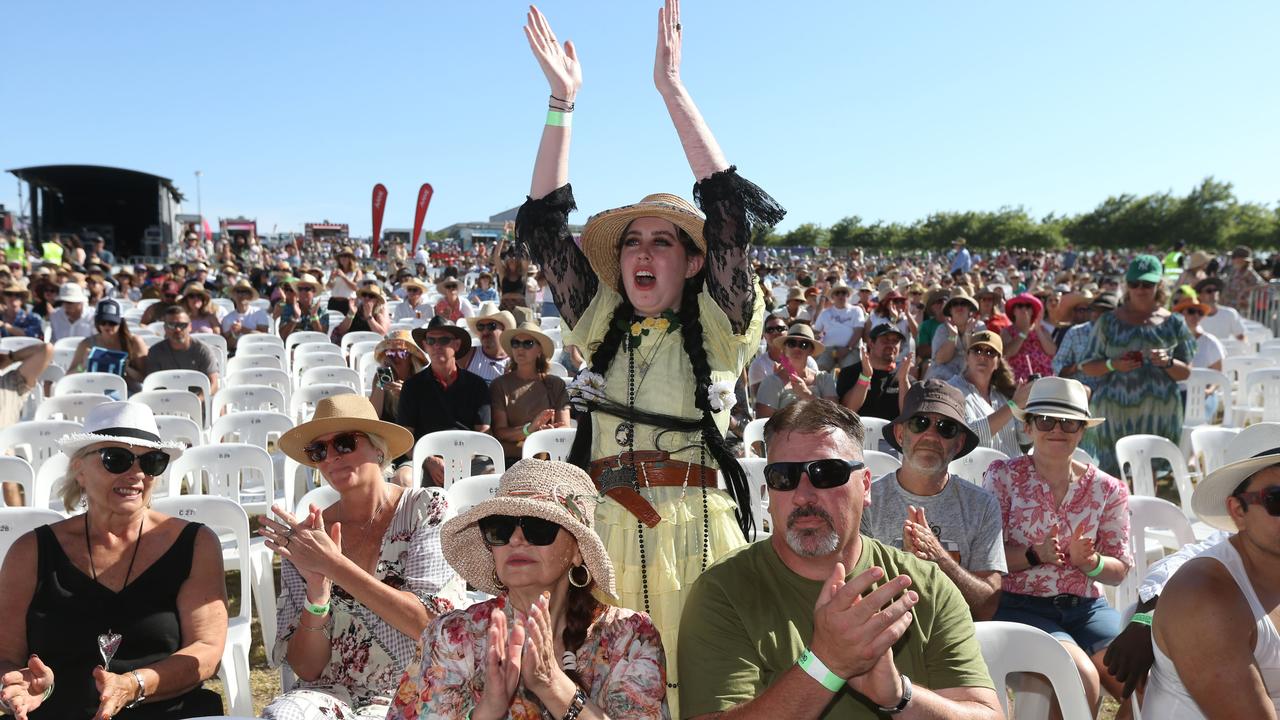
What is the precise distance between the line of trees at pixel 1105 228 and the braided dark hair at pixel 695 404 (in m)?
39.8

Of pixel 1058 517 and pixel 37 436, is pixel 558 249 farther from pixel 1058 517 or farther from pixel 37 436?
pixel 37 436

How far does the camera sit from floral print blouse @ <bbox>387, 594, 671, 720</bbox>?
199 centimetres

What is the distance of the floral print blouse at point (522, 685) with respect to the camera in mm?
1992

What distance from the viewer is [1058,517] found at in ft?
11.4

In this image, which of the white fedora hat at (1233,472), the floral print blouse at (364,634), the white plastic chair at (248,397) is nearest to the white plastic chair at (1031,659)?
the white fedora hat at (1233,472)

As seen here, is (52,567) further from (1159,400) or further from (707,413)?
(1159,400)

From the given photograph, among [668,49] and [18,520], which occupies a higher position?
[668,49]

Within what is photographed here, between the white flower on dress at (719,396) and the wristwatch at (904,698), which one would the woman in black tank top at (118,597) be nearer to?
the white flower on dress at (719,396)

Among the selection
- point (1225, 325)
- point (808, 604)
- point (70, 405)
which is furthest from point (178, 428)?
point (1225, 325)

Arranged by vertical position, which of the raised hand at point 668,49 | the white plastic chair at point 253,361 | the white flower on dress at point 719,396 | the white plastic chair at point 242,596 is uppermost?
the raised hand at point 668,49

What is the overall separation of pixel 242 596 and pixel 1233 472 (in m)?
3.29

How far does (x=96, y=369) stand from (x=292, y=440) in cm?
502

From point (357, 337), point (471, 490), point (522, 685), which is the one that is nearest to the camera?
point (522, 685)

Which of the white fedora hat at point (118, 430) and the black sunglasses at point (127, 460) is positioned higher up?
the white fedora hat at point (118, 430)
